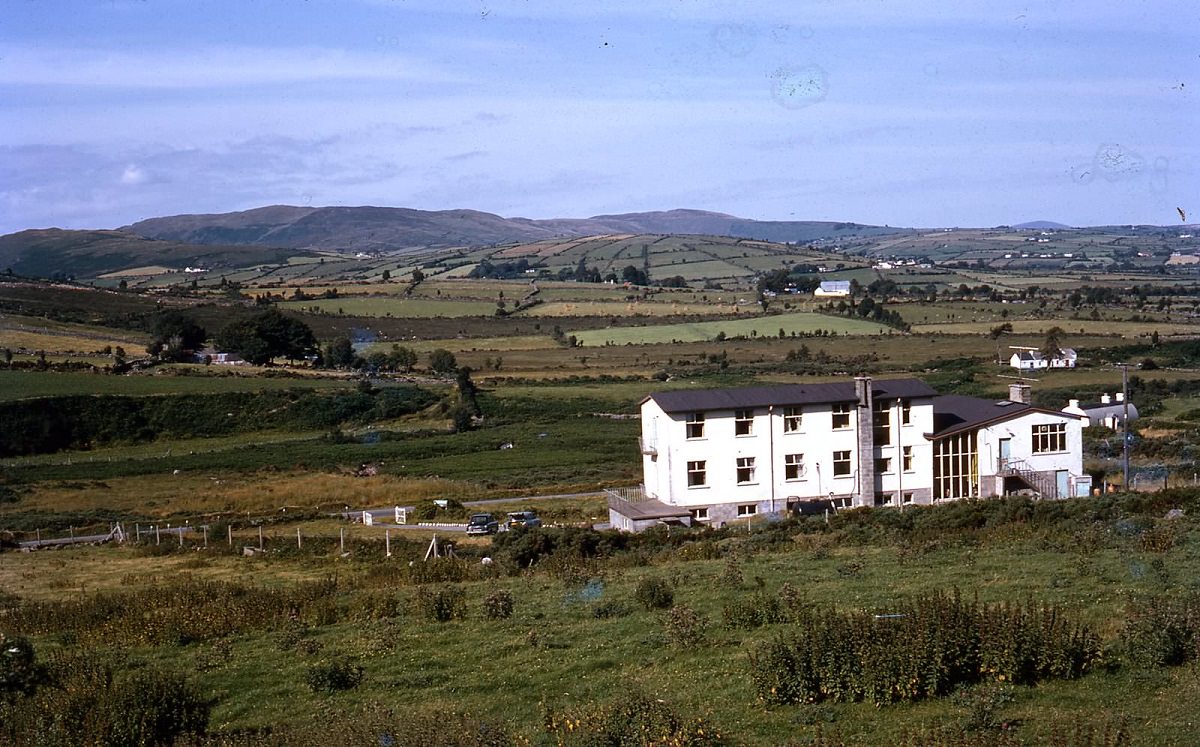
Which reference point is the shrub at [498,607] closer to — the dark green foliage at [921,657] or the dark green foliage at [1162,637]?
the dark green foliage at [921,657]

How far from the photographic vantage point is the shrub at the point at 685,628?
12.1m

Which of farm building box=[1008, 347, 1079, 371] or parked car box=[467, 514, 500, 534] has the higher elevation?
farm building box=[1008, 347, 1079, 371]

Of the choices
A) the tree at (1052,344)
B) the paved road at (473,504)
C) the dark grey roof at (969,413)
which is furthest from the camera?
the tree at (1052,344)

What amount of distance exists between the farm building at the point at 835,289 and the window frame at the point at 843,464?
10508 centimetres

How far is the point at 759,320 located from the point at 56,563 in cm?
8398

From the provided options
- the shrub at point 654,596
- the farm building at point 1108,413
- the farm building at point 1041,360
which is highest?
the shrub at point 654,596

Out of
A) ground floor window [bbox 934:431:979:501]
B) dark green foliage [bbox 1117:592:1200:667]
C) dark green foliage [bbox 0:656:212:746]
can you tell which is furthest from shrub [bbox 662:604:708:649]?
ground floor window [bbox 934:431:979:501]

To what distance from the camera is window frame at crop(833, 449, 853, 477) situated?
32656 mm

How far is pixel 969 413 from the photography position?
34.2 metres

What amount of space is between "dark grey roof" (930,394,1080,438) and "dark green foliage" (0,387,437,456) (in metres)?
37.0

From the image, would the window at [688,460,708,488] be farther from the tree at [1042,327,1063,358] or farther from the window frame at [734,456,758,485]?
the tree at [1042,327,1063,358]

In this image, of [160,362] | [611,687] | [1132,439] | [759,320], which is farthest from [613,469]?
[759,320]

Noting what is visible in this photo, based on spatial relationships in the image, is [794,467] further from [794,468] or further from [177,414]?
[177,414]

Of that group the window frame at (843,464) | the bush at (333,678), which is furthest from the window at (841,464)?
the bush at (333,678)
